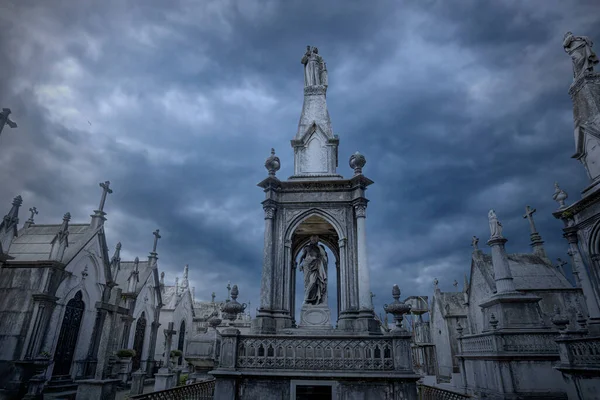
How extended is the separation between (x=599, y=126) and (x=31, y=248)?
30.7 metres

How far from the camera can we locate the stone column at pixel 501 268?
16.5 metres

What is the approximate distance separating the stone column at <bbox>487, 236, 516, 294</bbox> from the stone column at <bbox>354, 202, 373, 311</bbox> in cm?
1005

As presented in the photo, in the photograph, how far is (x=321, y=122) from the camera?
1420cm

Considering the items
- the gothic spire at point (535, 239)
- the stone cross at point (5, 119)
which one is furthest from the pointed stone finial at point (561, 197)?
the stone cross at point (5, 119)

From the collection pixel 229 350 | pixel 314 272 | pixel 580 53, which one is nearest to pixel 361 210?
pixel 314 272

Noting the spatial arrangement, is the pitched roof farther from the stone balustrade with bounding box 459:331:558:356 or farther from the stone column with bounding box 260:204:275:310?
the stone balustrade with bounding box 459:331:558:356

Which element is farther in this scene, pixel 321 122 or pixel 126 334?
pixel 126 334

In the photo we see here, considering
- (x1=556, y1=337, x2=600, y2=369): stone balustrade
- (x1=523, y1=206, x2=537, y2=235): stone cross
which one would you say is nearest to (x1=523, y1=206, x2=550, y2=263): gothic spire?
(x1=523, y1=206, x2=537, y2=235): stone cross

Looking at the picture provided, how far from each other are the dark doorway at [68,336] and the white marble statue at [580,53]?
30718 millimetres

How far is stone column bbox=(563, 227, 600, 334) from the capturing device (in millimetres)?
13516

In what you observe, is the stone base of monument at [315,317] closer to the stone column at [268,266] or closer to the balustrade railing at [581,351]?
the stone column at [268,266]

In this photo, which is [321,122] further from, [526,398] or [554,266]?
[554,266]

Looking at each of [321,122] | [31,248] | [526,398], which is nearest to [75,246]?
[31,248]

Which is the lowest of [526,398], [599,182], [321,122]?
[526,398]
